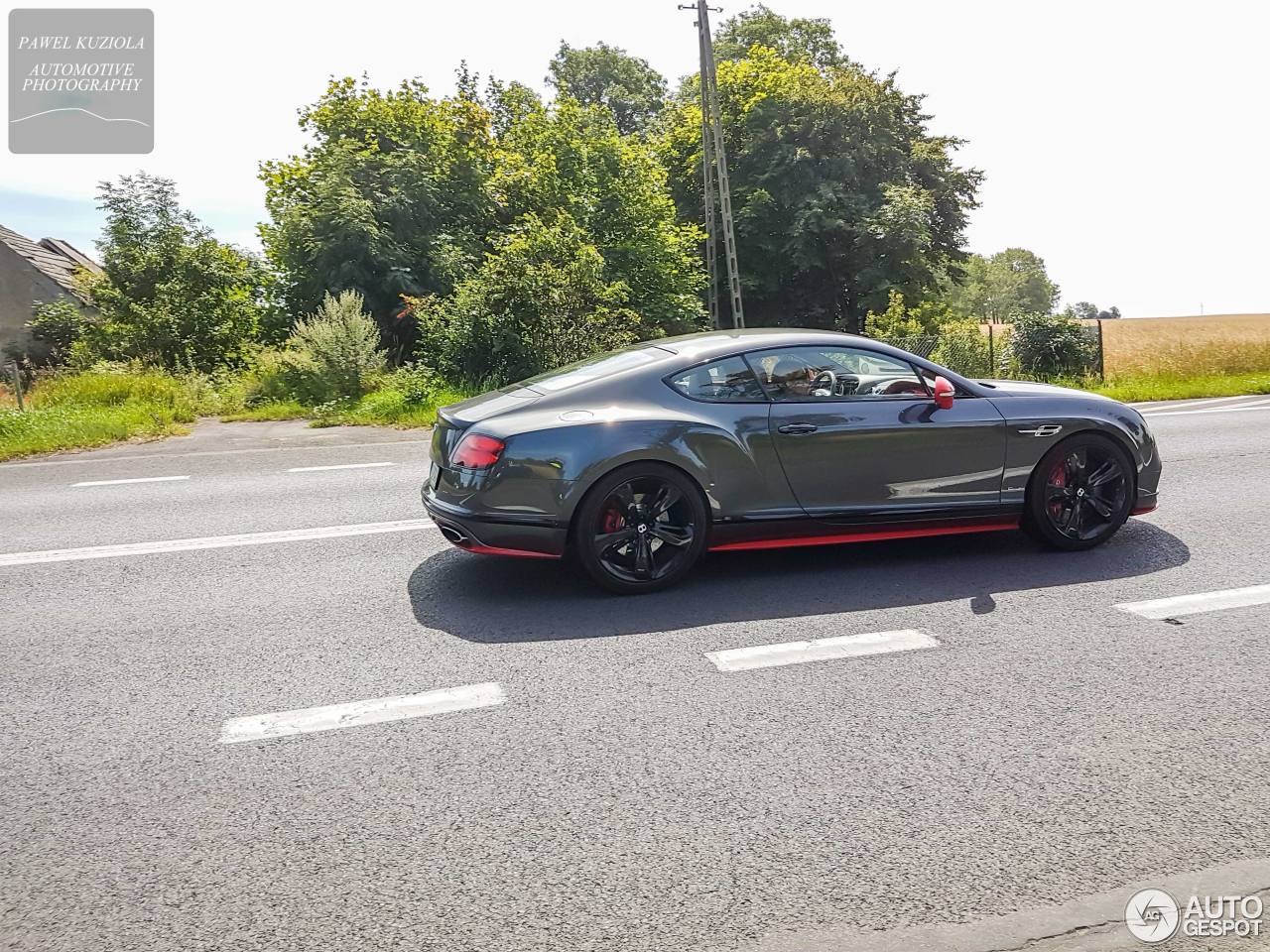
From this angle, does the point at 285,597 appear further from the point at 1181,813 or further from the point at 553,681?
the point at 1181,813

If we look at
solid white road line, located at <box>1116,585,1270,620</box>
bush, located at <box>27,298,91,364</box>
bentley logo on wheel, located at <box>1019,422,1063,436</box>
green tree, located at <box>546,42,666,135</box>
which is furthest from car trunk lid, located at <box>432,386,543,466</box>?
green tree, located at <box>546,42,666,135</box>

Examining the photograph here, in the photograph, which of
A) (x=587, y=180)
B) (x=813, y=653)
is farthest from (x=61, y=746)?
(x=587, y=180)

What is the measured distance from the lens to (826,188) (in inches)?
1385

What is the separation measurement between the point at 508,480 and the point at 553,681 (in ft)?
4.33

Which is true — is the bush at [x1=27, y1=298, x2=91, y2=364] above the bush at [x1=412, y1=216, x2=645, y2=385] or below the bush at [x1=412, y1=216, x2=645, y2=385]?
above

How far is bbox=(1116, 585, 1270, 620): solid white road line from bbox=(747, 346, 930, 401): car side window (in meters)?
1.69

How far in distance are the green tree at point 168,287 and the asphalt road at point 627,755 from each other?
63.7ft

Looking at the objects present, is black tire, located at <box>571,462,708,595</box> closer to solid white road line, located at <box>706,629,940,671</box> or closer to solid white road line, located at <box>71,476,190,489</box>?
solid white road line, located at <box>706,629,940,671</box>

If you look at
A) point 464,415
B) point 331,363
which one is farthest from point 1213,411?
point 331,363

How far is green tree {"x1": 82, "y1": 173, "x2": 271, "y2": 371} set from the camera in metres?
23.7

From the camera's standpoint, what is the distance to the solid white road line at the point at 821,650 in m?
4.39

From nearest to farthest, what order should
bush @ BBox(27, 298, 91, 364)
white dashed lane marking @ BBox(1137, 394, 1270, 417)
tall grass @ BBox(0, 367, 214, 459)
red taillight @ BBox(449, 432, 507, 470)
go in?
1. red taillight @ BBox(449, 432, 507, 470)
2. tall grass @ BBox(0, 367, 214, 459)
3. white dashed lane marking @ BBox(1137, 394, 1270, 417)
4. bush @ BBox(27, 298, 91, 364)

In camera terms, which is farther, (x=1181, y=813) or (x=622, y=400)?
(x=622, y=400)

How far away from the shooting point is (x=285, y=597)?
5426 mm
